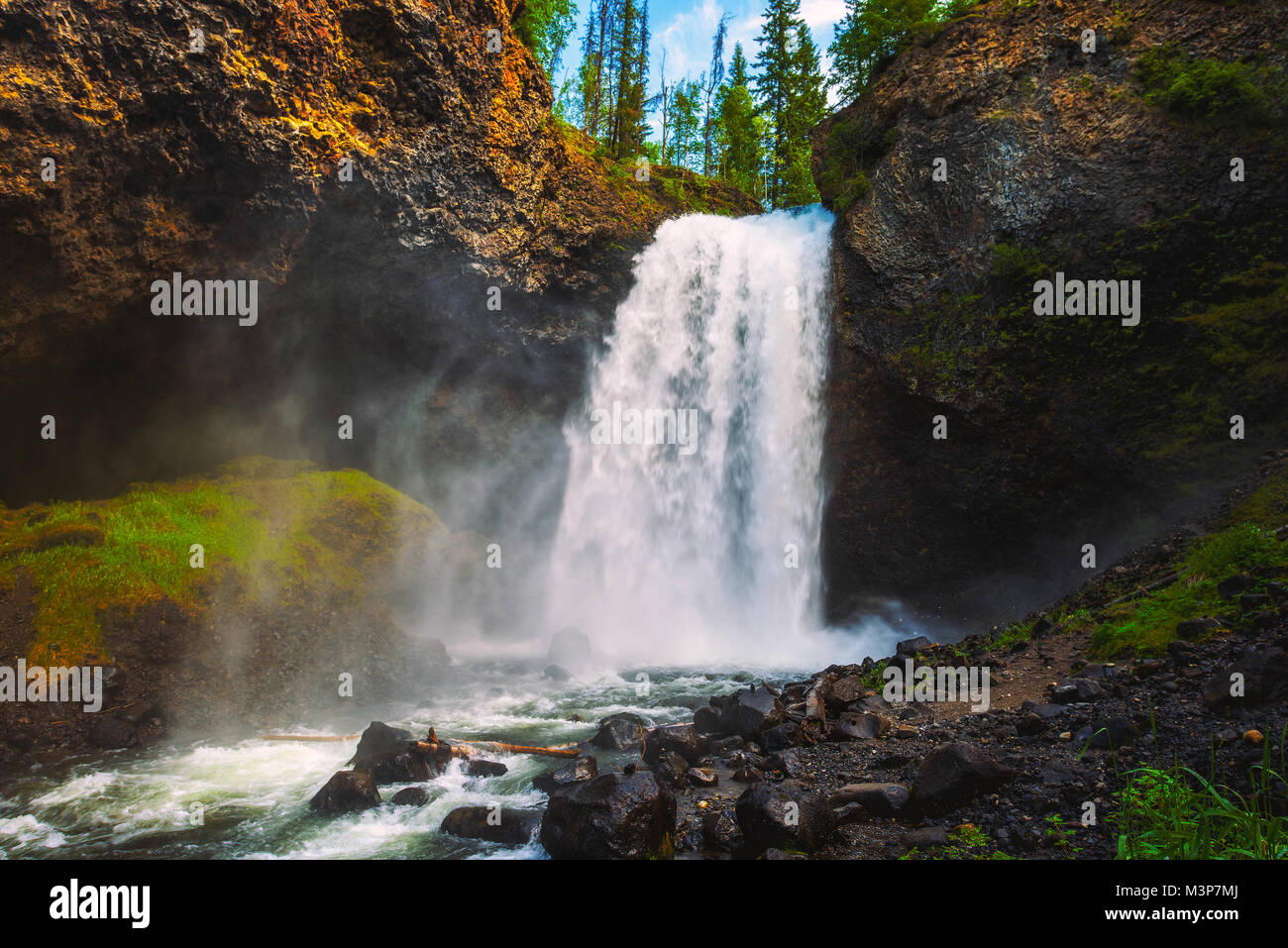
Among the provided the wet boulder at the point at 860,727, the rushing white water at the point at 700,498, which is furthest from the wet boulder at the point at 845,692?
the rushing white water at the point at 700,498

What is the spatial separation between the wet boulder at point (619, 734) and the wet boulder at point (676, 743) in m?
0.59

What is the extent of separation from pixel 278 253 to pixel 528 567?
1020 centimetres

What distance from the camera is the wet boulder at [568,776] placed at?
682cm

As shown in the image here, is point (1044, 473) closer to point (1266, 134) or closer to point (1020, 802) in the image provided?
point (1266, 134)

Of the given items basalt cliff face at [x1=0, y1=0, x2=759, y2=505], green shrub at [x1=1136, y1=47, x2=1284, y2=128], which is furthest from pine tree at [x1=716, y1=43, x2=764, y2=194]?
green shrub at [x1=1136, y1=47, x2=1284, y2=128]

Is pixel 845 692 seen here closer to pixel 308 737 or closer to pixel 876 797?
pixel 876 797

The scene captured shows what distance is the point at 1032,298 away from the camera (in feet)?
44.9

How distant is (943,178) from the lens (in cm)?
1455

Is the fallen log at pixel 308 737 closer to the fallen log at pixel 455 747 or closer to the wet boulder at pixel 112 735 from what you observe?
the fallen log at pixel 455 747

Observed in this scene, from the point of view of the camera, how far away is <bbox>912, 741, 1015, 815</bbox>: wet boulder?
200 inches

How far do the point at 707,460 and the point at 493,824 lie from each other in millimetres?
11871

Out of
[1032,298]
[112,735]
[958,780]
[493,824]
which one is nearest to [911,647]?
[958,780]
